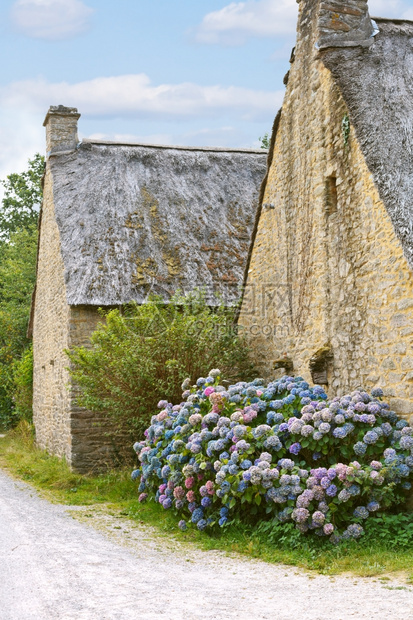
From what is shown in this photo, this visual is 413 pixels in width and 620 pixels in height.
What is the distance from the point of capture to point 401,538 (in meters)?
6.50

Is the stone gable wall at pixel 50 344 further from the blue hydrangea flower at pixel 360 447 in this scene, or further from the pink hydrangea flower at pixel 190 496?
the blue hydrangea flower at pixel 360 447

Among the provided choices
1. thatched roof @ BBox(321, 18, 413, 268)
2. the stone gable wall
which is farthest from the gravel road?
the stone gable wall

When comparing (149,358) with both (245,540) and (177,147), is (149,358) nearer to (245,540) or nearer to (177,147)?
(245,540)

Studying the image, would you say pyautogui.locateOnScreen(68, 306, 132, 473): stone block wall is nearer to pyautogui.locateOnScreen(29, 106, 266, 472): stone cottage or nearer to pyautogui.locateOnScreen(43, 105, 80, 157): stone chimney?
pyautogui.locateOnScreen(29, 106, 266, 472): stone cottage

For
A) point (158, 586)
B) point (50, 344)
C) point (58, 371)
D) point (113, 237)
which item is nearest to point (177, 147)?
point (113, 237)

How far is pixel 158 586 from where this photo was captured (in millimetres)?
5711

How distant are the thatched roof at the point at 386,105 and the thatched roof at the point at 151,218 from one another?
521cm

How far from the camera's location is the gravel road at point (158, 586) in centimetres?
495

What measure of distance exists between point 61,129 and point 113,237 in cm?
374

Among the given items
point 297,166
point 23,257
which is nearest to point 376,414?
point 297,166

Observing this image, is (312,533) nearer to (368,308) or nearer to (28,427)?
(368,308)

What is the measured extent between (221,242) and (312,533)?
843 cm

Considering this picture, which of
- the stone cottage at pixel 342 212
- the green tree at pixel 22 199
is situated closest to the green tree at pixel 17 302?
the green tree at pixel 22 199

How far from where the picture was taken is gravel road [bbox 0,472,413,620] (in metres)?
4.95
